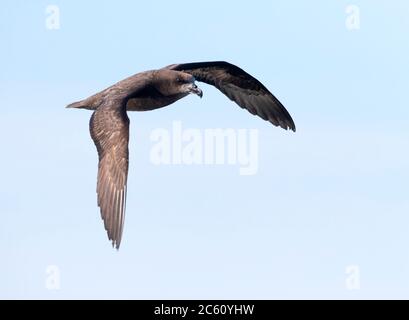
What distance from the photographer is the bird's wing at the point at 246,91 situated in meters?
23.1

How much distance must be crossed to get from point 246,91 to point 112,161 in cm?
490

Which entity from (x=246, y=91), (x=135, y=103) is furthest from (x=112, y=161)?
(x=246, y=91)

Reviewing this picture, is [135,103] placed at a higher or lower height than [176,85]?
lower

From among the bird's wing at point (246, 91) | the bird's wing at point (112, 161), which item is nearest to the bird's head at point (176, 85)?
the bird's wing at point (112, 161)

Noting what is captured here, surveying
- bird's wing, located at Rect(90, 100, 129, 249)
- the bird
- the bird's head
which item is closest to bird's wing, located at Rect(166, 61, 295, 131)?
the bird

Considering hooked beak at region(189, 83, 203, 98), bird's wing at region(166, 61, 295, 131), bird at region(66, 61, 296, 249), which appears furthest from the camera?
bird's wing at region(166, 61, 295, 131)

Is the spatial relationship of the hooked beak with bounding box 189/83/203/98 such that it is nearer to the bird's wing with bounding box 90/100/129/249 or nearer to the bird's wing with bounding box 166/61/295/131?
the bird's wing with bounding box 90/100/129/249

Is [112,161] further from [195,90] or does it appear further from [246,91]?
[246,91]

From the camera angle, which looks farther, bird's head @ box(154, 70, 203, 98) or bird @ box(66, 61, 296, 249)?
bird's head @ box(154, 70, 203, 98)

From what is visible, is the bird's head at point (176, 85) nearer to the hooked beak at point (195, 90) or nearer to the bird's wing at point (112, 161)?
the hooked beak at point (195, 90)

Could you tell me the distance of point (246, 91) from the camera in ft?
77.1

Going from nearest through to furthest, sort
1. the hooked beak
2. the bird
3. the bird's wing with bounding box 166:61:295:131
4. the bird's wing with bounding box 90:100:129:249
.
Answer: the bird's wing with bounding box 90:100:129:249, the bird, the hooked beak, the bird's wing with bounding box 166:61:295:131

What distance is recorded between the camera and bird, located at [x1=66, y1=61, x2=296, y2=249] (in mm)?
19172
